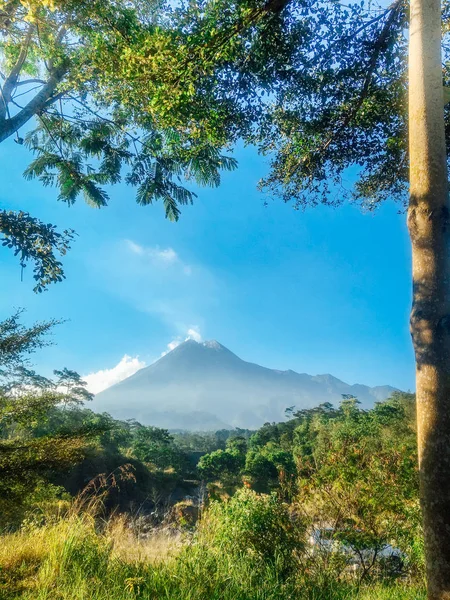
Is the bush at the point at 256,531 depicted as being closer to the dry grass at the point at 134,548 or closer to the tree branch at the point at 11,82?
the dry grass at the point at 134,548

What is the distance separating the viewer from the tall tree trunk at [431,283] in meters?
1.68

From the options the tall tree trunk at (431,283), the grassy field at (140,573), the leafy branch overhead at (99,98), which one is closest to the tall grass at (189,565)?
the grassy field at (140,573)

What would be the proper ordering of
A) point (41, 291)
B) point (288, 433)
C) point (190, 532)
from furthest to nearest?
1. point (288, 433)
2. point (41, 291)
3. point (190, 532)

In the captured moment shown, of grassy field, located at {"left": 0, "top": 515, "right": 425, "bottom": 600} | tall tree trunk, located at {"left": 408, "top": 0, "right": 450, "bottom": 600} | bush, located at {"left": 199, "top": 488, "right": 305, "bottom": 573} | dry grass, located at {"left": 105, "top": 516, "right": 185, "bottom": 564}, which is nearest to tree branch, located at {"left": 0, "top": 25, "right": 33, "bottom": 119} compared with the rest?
tall tree trunk, located at {"left": 408, "top": 0, "right": 450, "bottom": 600}

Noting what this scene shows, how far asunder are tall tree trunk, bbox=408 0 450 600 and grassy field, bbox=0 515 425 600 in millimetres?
1812

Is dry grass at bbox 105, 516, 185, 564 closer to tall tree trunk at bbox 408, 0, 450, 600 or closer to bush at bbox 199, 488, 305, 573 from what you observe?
bush at bbox 199, 488, 305, 573

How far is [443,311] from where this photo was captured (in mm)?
1889

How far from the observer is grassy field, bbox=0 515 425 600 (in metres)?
2.78

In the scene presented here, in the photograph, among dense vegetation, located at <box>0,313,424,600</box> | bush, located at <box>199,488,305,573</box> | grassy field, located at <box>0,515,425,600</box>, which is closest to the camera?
grassy field, located at <box>0,515,425,600</box>

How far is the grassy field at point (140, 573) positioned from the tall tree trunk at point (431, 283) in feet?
5.95

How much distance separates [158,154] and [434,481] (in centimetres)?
639

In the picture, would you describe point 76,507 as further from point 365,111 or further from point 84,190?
point 365,111

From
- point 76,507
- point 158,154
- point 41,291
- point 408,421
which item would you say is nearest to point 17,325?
point 41,291

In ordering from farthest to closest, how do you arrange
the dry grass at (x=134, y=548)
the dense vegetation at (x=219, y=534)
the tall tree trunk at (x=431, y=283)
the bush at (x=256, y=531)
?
the bush at (x=256, y=531), the dry grass at (x=134, y=548), the dense vegetation at (x=219, y=534), the tall tree trunk at (x=431, y=283)
